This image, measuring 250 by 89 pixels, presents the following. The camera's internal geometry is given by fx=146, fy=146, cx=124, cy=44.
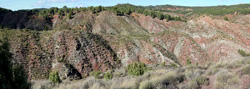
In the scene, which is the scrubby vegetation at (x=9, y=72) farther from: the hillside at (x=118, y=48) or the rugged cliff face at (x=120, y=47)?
the rugged cliff face at (x=120, y=47)

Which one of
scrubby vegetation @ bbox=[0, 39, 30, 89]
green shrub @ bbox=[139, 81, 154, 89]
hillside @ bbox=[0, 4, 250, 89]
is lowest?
hillside @ bbox=[0, 4, 250, 89]

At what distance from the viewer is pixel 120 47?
49.1m

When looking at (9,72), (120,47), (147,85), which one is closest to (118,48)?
(120,47)

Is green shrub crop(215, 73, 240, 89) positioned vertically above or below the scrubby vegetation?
below

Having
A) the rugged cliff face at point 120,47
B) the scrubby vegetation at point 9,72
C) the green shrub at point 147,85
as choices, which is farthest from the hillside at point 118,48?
the scrubby vegetation at point 9,72

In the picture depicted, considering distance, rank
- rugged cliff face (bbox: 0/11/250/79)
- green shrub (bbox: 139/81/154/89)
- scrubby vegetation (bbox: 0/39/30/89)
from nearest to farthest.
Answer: scrubby vegetation (bbox: 0/39/30/89)
green shrub (bbox: 139/81/154/89)
rugged cliff face (bbox: 0/11/250/79)

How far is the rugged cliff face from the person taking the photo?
126ft

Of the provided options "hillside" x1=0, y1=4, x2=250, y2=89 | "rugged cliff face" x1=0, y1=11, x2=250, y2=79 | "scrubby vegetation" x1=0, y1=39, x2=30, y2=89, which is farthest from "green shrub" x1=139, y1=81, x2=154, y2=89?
"rugged cliff face" x1=0, y1=11, x2=250, y2=79

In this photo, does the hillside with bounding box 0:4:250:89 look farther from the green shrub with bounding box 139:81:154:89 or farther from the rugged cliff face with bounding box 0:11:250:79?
the green shrub with bounding box 139:81:154:89

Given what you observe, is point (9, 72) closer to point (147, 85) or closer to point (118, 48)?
point (147, 85)

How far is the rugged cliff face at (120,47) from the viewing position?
38.3 meters

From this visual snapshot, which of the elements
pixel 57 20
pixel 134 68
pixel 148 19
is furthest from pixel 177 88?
pixel 57 20

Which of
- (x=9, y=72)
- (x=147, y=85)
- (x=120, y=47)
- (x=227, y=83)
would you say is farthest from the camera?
(x=120, y=47)

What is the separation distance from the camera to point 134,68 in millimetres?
24656
